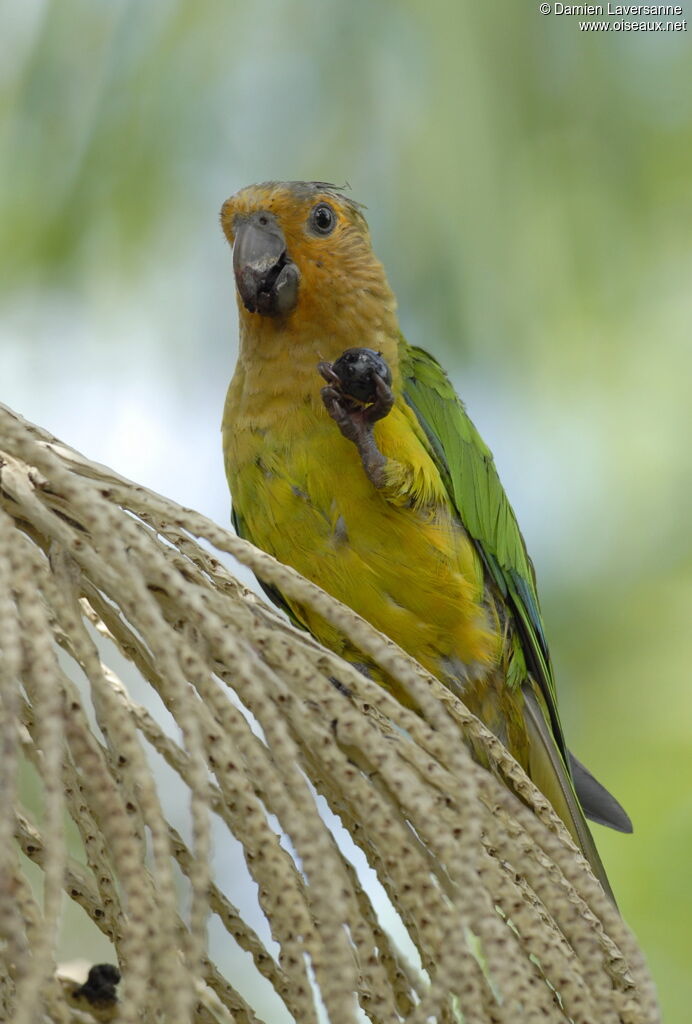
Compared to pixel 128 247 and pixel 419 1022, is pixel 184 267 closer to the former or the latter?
pixel 128 247

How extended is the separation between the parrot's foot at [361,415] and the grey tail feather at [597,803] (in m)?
0.67

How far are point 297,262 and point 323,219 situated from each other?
5.1 inches

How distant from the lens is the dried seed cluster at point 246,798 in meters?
0.68

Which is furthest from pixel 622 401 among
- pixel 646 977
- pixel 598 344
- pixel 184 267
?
pixel 646 977

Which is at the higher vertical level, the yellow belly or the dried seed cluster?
the yellow belly

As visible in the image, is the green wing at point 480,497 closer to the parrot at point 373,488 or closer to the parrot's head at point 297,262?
the parrot at point 373,488

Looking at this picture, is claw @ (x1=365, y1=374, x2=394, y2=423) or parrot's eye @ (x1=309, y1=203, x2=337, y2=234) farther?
parrot's eye @ (x1=309, y1=203, x2=337, y2=234)

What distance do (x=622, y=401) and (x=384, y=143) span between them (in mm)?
916

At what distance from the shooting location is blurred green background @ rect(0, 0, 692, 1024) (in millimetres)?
2695

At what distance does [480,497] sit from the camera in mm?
2180

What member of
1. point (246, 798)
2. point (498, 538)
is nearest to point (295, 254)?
point (498, 538)

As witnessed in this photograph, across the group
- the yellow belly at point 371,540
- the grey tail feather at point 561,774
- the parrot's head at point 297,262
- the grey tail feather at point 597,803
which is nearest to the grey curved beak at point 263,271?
the parrot's head at point 297,262

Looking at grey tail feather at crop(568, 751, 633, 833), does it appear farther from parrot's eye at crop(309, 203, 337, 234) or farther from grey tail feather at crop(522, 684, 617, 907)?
parrot's eye at crop(309, 203, 337, 234)

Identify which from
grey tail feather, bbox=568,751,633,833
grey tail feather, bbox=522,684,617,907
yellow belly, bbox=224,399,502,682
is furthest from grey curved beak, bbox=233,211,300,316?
grey tail feather, bbox=568,751,633,833
